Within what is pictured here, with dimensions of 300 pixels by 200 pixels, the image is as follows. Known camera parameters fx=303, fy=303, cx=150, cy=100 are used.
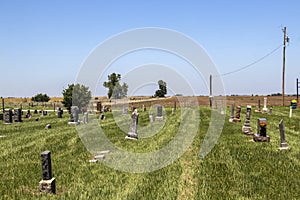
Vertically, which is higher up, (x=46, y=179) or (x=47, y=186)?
(x=46, y=179)

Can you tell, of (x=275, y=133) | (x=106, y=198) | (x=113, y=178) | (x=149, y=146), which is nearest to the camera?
(x=106, y=198)

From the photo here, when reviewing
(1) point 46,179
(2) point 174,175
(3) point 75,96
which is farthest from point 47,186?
(3) point 75,96

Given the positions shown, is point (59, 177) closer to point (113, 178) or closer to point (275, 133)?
point (113, 178)

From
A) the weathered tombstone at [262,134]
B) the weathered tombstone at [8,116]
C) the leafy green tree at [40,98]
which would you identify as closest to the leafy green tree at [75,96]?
the weathered tombstone at [8,116]

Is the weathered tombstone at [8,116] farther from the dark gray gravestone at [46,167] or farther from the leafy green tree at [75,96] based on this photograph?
the dark gray gravestone at [46,167]

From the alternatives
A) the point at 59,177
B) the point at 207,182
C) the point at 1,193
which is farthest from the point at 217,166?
the point at 1,193

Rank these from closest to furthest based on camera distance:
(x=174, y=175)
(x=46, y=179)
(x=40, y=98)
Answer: (x=46, y=179)
(x=174, y=175)
(x=40, y=98)

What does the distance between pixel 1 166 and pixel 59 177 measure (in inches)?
126

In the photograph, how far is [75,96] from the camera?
46125 millimetres

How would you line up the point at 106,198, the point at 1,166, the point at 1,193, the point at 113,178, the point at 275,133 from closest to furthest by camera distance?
the point at 106,198
the point at 1,193
the point at 113,178
the point at 1,166
the point at 275,133

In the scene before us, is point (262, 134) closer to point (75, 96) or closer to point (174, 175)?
point (174, 175)

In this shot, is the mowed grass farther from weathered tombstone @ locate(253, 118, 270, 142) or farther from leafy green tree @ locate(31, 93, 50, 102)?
leafy green tree @ locate(31, 93, 50, 102)

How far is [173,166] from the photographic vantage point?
1045cm

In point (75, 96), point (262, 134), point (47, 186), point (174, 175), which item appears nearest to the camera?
point (47, 186)
